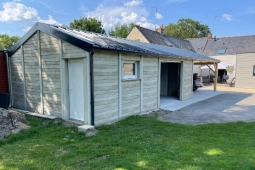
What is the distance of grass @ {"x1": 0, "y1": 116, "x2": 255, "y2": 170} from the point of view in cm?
321

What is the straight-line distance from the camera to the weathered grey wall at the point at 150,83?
740 cm

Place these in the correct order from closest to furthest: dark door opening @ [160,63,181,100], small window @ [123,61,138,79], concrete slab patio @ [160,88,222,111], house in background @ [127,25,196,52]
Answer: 1. small window @ [123,61,138,79]
2. concrete slab patio @ [160,88,222,111]
3. dark door opening @ [160,63,181,100]
4. house in background @ [127,25,196,52]

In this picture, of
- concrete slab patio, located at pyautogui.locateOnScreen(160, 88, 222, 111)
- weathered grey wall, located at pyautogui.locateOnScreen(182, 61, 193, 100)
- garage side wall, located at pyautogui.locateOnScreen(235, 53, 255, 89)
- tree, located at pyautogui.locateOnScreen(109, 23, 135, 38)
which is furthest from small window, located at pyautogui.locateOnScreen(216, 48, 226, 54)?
tree, located at pyautogui.locateOnScreen(109, 23, 135, 38)

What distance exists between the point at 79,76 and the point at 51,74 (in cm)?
121

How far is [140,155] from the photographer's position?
3.53 metres

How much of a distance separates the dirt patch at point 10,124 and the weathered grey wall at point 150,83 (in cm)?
429

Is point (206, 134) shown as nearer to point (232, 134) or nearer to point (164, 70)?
point (232, 134)

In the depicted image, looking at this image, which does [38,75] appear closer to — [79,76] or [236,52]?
[79,76]

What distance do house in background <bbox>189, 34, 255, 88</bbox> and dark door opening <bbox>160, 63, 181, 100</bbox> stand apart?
993 cm

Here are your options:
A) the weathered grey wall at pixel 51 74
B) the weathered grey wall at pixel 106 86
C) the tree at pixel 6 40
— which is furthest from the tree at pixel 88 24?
the weathered grey wall at pixel 106 86

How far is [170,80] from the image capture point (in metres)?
12.0

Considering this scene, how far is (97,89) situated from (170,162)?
3.00 meters

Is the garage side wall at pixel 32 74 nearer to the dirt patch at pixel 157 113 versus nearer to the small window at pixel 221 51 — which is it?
the dirt patch at pixel 157 113

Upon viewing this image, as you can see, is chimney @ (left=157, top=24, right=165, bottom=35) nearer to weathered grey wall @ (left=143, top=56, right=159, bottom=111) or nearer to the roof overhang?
weathered grey wall @ (left=143, top=56, right=159, bottom=111)
